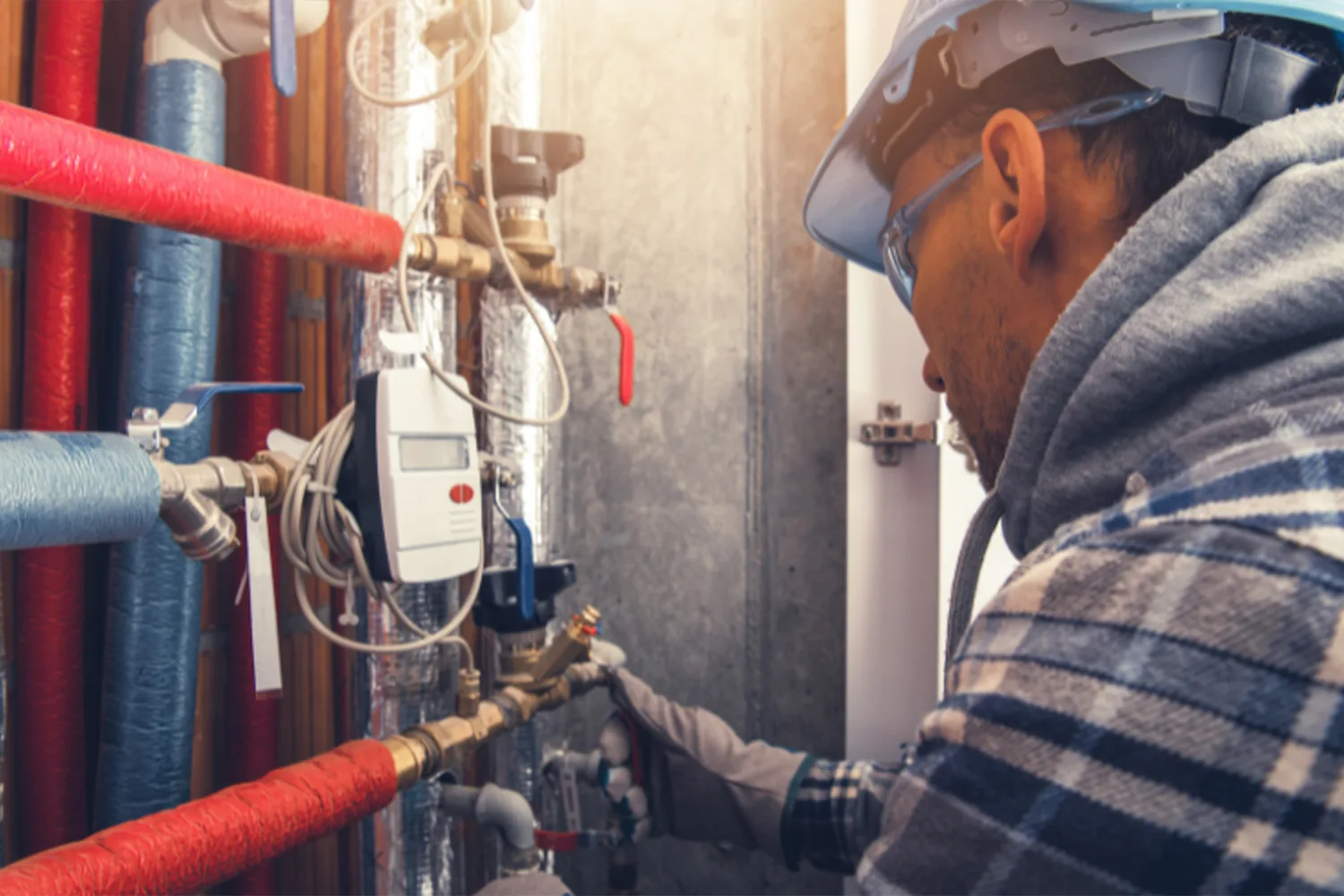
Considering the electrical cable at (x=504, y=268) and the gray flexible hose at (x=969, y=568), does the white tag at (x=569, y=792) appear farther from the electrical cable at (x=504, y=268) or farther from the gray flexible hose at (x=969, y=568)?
the gray flexible hose at (x=969, y=568)

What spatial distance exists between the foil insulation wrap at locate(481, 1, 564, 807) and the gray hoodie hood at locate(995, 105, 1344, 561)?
0.69 metres

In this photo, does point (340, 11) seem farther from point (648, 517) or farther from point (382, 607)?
point (648, 517)

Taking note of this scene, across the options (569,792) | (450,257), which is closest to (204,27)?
(450,257)

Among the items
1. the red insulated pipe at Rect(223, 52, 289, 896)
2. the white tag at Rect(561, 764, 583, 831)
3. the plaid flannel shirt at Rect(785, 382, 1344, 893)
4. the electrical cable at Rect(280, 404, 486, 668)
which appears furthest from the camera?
the white tag at Rect(561, 764, 583, 831)

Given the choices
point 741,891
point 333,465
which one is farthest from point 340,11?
point 741,891

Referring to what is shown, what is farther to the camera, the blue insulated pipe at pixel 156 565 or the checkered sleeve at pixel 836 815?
the checkered sleeve at pixel 836 815

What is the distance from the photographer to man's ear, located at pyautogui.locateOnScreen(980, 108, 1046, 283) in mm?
557

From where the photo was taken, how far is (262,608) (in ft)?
2.43

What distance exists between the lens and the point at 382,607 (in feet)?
3.19

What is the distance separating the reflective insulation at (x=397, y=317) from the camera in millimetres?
958

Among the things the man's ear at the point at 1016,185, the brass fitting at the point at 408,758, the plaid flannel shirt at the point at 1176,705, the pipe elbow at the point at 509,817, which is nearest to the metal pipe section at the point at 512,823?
the pipe elbow at the point at 509,817

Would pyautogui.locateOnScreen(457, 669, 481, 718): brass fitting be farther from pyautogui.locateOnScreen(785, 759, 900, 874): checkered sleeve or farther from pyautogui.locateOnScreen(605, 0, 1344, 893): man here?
pyautogui.locateOnScreen(605, 0, 1344, 893): man

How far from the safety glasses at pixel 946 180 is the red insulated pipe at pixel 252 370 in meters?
0.68

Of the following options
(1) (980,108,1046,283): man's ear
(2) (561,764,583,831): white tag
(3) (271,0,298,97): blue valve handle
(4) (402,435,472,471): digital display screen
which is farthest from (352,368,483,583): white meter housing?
(1) (980,108,1046,283): man's ear
